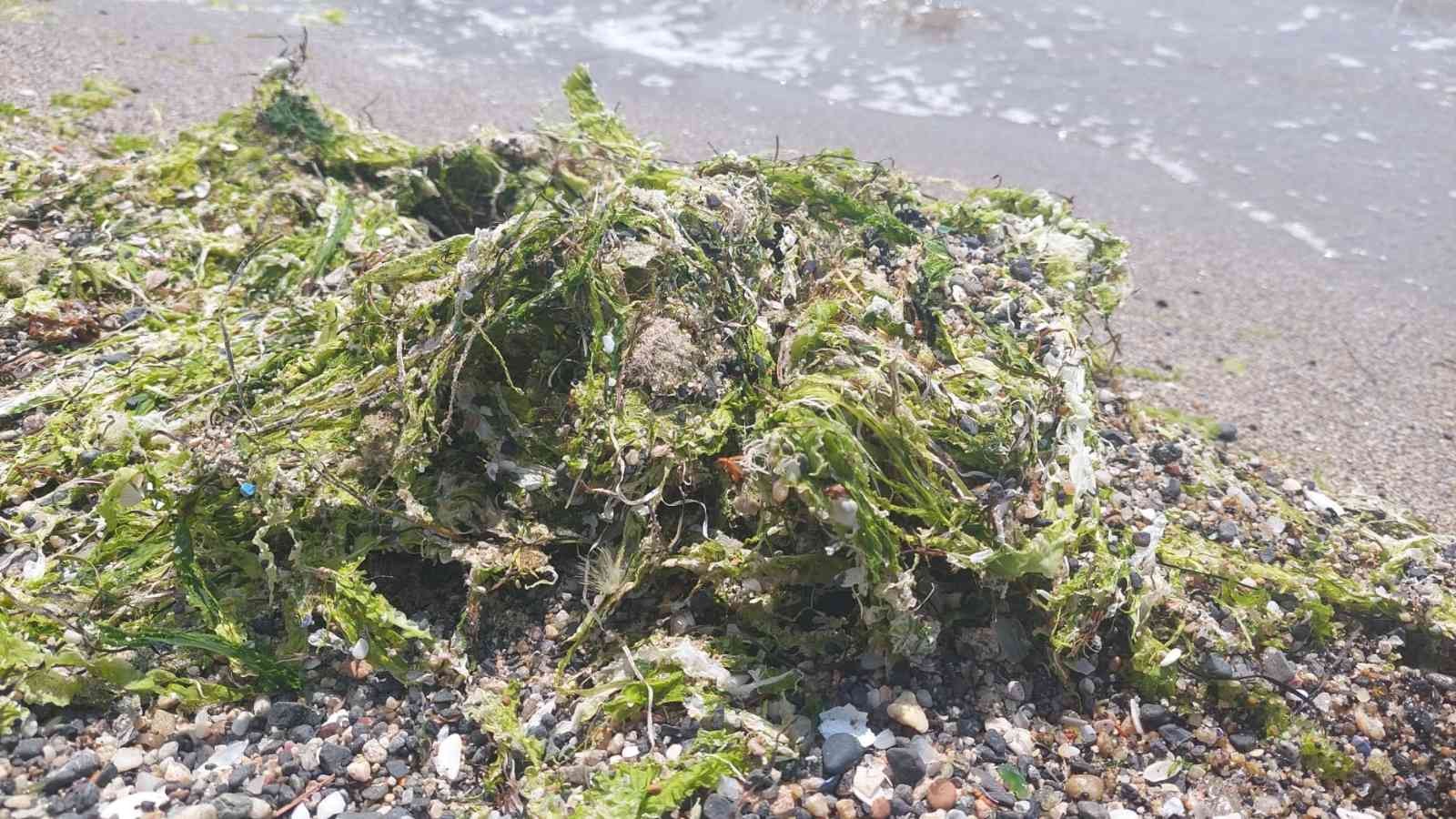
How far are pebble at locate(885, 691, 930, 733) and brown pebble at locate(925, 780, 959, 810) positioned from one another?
15 centimetres

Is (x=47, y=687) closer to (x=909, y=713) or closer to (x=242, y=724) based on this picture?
(x=242, y=724)

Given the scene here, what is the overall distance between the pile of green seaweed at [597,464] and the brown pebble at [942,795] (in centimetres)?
33

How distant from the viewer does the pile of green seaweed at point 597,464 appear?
7.75ft

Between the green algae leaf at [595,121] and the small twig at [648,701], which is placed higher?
the green algae leaf at [595,121]

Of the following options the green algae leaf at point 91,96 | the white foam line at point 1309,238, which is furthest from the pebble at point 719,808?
the green algae leaf at point 91,96

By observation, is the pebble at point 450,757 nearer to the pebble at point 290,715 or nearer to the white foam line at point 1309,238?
the pebble at point 290,715

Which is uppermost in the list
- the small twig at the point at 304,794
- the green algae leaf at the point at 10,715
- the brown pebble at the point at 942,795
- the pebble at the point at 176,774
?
the green algae leaf at the point at 10,715

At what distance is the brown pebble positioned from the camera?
2.13m

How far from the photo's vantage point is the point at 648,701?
2.26 metres

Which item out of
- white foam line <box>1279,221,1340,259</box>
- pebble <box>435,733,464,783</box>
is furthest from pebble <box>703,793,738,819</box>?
white foam line <box>1279,221,1340,259</box>

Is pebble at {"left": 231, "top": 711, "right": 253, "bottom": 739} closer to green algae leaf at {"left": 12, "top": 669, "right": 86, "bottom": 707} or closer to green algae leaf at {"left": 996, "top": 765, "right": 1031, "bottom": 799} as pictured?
green algae leaf at {"left": 12, "top": 669, "right": 86, "bottom": 707}

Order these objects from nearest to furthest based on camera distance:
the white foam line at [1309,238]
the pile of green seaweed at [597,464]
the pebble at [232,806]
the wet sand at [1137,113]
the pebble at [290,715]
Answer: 1. the pebble at [232,806]
2. the pebble at [290,715]
3. the pile of green seaweed at [597,464]
4. the wet sand at [1137,113]
5. the white foam line at [1309,238]

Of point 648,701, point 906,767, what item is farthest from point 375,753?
point 906,767

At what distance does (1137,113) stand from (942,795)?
18.5 feet
